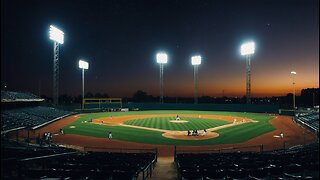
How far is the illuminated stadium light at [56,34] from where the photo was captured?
54.3m

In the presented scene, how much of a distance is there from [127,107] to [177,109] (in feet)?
50.4

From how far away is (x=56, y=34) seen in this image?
183ft

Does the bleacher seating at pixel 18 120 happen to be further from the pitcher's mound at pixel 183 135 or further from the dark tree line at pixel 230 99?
the dark tree line at pixel 230 99

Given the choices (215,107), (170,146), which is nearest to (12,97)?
(170,146)

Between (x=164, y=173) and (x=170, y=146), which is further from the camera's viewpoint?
(x=170, y=146)

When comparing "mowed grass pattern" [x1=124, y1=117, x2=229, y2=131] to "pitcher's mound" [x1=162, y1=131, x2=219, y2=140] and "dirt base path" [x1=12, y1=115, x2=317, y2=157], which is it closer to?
"pitcher's mound" [x1=162, y1=131, x2=219, y2=140]

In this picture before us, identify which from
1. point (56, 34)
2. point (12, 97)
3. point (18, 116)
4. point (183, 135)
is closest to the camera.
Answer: point (183, 135)

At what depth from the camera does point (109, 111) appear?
258 feet

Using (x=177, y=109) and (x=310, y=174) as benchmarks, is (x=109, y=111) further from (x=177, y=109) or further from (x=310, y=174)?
(x=310, y=174)

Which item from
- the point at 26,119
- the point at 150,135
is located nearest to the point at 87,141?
the point at 150,135

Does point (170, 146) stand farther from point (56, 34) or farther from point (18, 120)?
point (56, 34)

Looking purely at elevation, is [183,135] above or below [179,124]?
below

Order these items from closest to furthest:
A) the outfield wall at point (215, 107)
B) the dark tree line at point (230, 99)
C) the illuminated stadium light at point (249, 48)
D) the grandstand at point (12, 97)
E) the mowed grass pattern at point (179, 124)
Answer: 1. the mowed grass pattern at point (179, 124)
2. the grandstand at point (12, 97)
3. the illuminated stadium light at point (249, 48)
4. the outfield wall at point (215, 107)
5. the dark tree line at point (230, 99)

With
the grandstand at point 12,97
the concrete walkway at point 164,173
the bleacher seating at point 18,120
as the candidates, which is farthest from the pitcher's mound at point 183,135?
the grandstand at point 12,97
